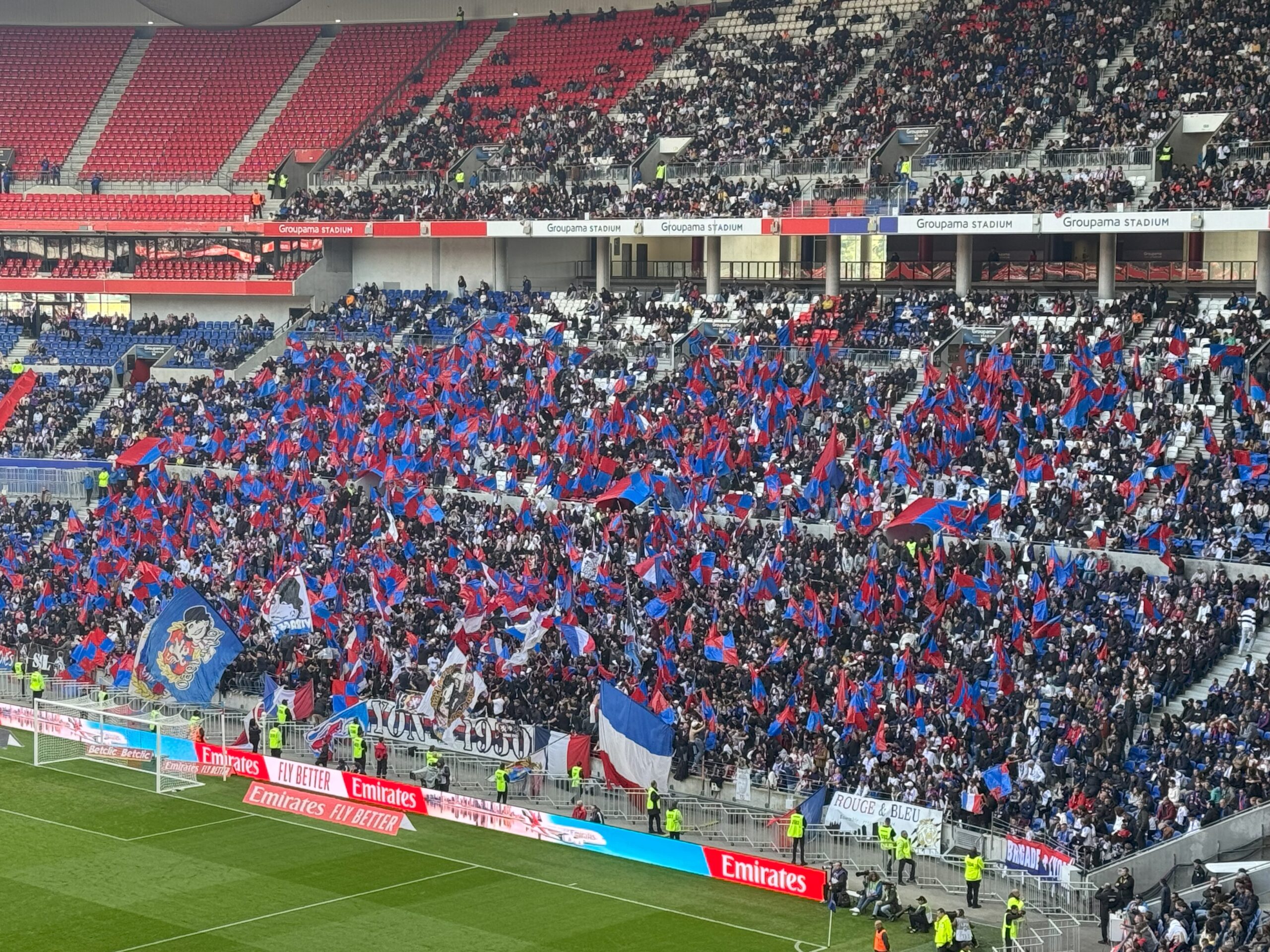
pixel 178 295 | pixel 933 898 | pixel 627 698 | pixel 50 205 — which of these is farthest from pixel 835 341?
pixel 50 205

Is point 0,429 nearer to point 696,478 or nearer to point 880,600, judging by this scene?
point 696,478

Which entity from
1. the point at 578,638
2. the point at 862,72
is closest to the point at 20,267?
the point at 862,72

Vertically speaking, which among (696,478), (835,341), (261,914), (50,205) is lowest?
(261,914)

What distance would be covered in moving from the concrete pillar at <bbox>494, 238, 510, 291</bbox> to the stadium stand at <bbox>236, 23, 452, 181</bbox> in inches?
377

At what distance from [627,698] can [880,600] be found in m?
6.44

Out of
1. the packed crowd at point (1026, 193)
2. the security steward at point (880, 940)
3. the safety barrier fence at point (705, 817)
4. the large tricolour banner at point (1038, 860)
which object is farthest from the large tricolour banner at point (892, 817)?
the packed crowd at point (1026, 193)

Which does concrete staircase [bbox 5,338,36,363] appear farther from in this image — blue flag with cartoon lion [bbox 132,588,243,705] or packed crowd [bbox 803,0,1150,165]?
packed crowd [bbox 803,0,1150,165]

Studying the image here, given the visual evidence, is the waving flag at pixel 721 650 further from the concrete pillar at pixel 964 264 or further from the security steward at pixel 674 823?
the concrete pillar at pixel 964 264

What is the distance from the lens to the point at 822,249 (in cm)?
5869

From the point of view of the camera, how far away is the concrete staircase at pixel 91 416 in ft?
193

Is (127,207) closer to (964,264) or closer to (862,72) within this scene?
(862,72)

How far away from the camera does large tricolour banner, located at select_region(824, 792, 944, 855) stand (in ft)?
105

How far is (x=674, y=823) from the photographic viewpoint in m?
33.6

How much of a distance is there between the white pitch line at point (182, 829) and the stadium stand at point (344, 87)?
1469 inches
